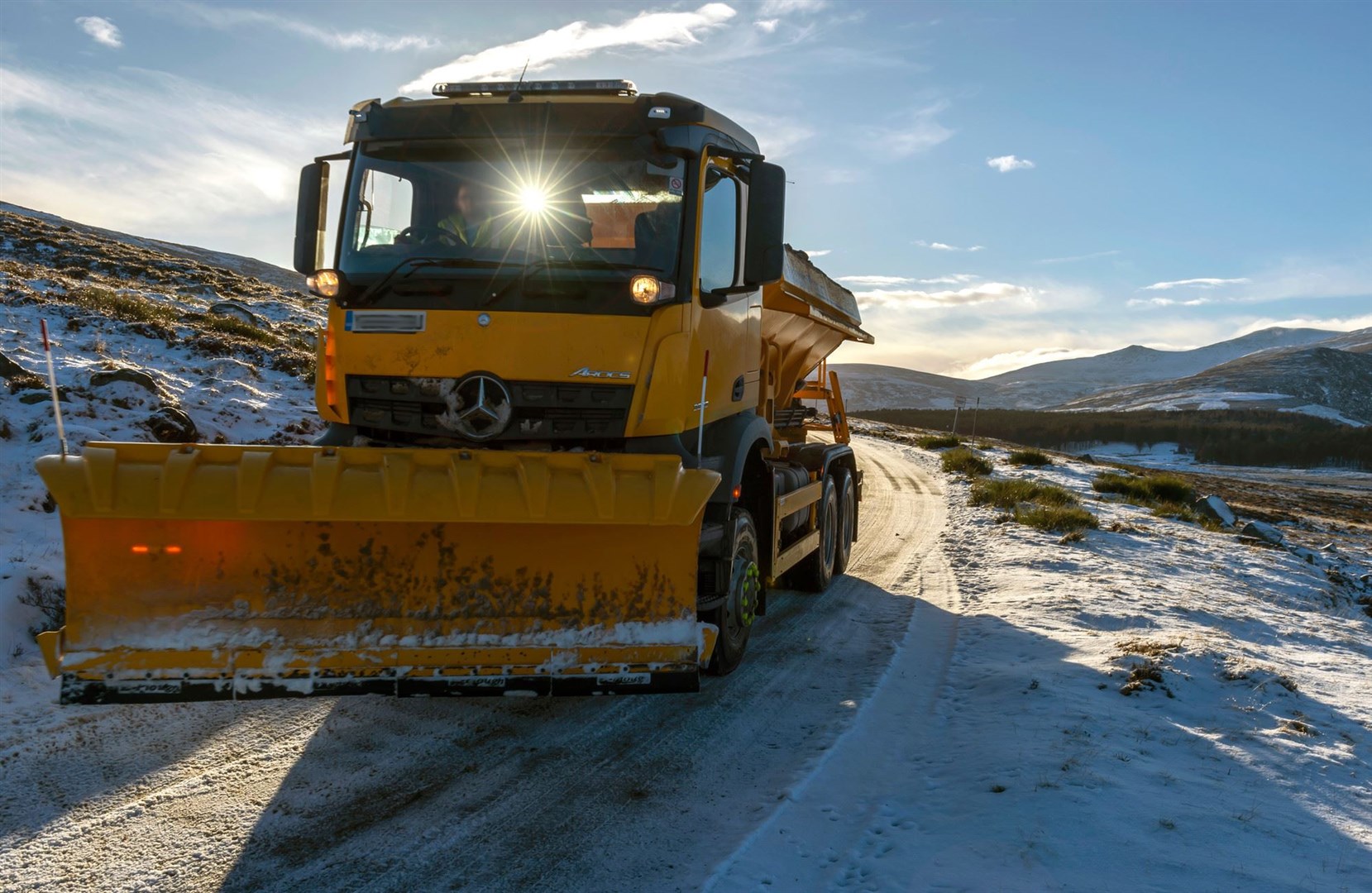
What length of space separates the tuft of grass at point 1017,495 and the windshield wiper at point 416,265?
11889mm

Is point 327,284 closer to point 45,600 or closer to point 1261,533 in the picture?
point 45,600

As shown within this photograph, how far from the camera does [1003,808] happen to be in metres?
3.81

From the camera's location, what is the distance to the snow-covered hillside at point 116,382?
6578 millimetres

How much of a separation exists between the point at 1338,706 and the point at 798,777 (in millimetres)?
3656

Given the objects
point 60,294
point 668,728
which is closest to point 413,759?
point 668,728

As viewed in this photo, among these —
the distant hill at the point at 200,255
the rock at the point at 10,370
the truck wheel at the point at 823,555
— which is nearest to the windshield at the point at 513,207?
the truck wheel at the point at 823,555

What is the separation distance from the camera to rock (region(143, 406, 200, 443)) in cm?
918

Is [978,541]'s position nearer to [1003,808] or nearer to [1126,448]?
[1003,808]

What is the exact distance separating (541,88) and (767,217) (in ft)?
5.39

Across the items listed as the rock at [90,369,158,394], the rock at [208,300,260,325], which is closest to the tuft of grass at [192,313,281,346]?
the rock at [208,300,260,325]

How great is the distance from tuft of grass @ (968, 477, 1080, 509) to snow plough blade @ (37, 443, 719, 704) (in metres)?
11.9

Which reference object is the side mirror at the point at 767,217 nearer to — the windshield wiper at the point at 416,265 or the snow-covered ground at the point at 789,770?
the windshield wiper at the point at 416,265

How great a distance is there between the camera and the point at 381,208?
5203 mm

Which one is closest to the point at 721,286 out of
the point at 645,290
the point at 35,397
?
the point at 645,290
